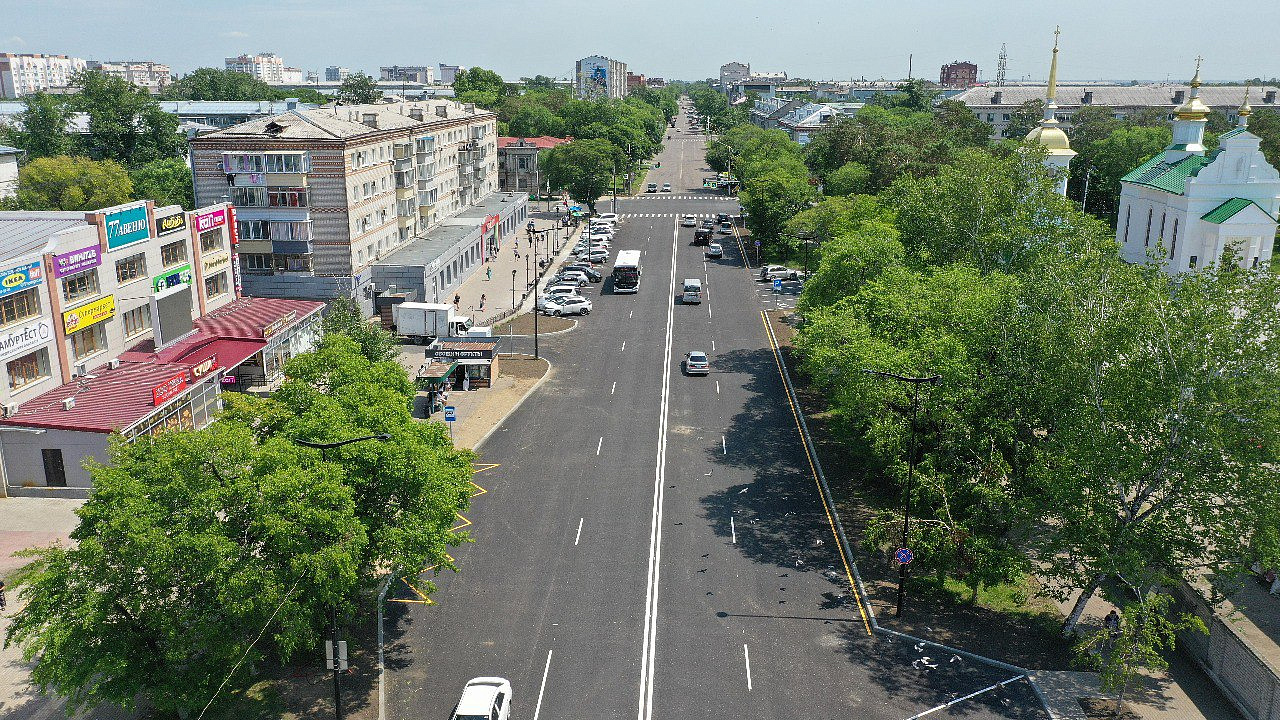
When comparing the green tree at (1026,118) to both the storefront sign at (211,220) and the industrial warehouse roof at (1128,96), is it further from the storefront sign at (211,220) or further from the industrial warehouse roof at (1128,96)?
the storefront sign at (211,220)

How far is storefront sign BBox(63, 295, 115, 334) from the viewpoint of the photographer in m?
40.3

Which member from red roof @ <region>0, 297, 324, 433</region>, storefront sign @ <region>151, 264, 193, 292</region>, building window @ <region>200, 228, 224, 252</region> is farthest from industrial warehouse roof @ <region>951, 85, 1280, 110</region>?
storefront sign @ <region>151, 264, 193, 292</region>

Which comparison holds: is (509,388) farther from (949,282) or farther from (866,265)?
(949,282)

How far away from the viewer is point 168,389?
39.5m

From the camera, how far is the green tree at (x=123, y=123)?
95.2 metres

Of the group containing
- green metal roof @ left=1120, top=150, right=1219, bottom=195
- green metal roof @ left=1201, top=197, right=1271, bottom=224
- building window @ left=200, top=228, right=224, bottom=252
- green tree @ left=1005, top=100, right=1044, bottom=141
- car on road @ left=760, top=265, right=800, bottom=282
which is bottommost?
car on road @ left=760, top=265, right=800, bottom=282

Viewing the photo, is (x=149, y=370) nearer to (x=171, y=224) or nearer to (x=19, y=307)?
(x=19, y=307)

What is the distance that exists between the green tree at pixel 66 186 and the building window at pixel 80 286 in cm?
3828

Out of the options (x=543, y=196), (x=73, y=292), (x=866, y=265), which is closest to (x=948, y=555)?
(x=866, y=265)

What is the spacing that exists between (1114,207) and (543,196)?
77.1 meters

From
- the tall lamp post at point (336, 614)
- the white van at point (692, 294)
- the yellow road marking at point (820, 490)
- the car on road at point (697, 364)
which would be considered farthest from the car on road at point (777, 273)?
the tall lamp post at point (336, 614)

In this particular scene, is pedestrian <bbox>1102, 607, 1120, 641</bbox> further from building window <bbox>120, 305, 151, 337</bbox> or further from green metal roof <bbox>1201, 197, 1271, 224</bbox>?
green metal roof <bbox>1201, 197, 1271, 224</bbox>

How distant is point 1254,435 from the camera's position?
24359mm

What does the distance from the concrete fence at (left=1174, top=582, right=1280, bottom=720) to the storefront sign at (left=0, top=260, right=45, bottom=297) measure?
44.8 meters
